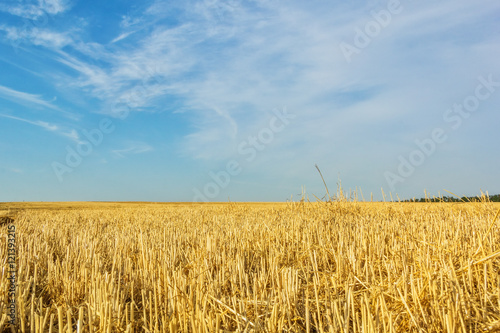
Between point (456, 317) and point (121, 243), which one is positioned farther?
point (121, 243)

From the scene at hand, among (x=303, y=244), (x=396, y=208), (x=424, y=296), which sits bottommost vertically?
(x=424, y=296)

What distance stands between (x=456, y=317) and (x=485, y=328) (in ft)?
0.97

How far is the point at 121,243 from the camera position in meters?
4.96

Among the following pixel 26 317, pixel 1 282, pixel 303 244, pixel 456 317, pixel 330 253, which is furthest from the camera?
pixel 303 244

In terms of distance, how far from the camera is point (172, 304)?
254cm

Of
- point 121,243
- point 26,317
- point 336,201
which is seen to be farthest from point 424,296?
point 336,201

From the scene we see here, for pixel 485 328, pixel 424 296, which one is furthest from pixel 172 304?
pixel 485 328

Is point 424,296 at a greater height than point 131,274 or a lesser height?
lesser

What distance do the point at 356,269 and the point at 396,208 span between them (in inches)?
307

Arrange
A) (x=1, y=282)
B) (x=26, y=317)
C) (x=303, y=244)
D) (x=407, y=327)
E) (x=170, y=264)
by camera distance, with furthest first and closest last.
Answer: (x=303, y=244) < (x=170, y=264) < (x=1, y=282) < (x=26, y=317) < (x=407, y=327)

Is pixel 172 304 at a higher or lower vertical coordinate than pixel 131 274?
lower

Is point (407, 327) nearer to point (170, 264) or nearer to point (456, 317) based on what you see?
point (456, 317)

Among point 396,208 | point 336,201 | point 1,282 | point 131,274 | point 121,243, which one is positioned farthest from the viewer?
point 396,208

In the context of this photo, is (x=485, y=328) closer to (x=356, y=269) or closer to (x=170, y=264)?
(x=356, y=269)
